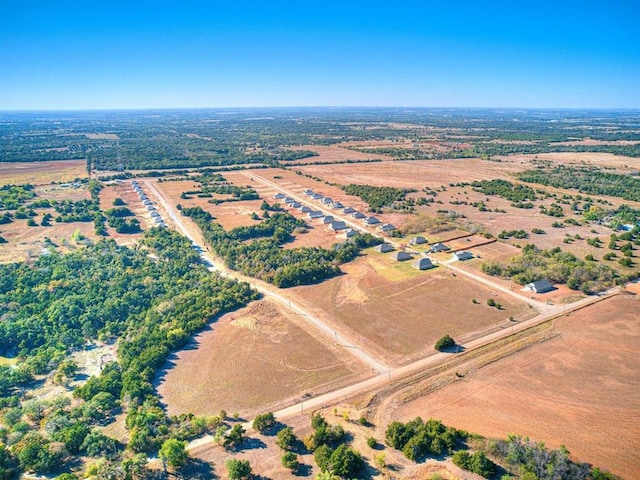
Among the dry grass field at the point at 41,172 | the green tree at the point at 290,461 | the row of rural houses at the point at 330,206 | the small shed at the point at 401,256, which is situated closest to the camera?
the green tree at the point at 290,461

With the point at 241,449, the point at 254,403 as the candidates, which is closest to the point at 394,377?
the point at 254,403

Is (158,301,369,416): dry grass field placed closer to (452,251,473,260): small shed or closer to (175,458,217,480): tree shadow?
(175,458,217,480): tree shadow

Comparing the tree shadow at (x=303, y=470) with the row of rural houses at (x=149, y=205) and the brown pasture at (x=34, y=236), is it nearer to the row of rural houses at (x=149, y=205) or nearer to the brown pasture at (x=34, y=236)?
the brown pasture at (x=34, y=236)

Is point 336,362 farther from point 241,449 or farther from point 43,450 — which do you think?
point 43,450

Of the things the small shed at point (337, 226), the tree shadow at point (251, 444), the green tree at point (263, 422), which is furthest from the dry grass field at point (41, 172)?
the tree shadow at point (251, 444)

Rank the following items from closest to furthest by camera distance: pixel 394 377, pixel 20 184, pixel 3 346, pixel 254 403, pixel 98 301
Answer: pixel 254 403, pixel 394 377, pixel 3 346, pixel 98 301, pixel 20 184

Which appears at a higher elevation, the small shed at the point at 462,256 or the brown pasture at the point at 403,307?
the small shed at the point at 462,256

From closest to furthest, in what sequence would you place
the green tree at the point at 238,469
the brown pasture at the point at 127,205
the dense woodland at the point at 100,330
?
the green tree at the point at 238,469
the dense woodland at the point at 100,330
the brown pasture at the point at 127,205
